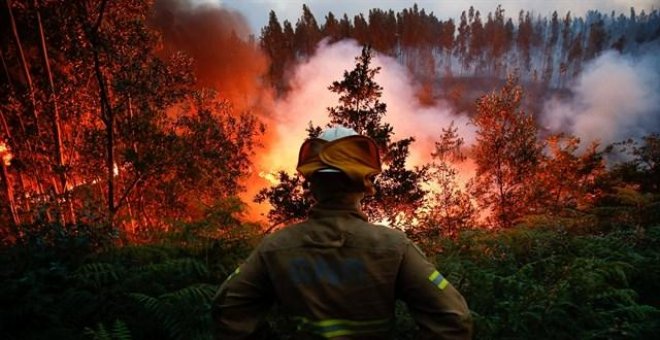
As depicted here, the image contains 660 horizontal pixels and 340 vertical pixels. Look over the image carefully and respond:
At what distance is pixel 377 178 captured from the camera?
1848cm

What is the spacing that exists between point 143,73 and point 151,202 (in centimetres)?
945

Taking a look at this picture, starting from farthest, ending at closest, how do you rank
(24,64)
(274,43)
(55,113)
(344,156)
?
(274,43) < (55,113) < (24,64) < (344,156)

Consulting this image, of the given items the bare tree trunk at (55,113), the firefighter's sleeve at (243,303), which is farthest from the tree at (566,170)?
the firefighter's sleeve at (243,303)

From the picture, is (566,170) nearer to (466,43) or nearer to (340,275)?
(340,275)

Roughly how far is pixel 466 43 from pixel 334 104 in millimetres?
72608

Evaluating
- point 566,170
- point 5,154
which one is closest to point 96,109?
point 5,154

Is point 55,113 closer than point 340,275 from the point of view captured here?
No

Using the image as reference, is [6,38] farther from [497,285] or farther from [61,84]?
[497,285]

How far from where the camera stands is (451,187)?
83.3 ft

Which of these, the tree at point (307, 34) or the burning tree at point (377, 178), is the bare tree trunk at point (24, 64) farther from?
the tree at point (307, 34)

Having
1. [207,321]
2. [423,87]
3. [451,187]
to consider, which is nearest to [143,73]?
[207,321]

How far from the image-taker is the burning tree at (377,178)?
1778 cm

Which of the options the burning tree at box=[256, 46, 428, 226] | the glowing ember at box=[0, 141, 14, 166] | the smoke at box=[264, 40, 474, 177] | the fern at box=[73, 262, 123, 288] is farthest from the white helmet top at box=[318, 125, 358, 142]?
the smoke at box=[264, 40, 474, 177]

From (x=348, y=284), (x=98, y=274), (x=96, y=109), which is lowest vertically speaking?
(x=98, y=274)
